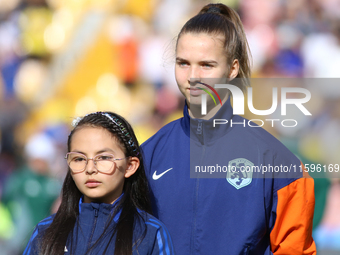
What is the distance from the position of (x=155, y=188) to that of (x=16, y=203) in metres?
2.96

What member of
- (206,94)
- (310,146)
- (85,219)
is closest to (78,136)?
(85,219)

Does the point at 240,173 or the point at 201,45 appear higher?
the point at 201,45

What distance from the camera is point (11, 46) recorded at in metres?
4.80

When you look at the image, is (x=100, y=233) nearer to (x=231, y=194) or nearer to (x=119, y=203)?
(x=119, y=203)

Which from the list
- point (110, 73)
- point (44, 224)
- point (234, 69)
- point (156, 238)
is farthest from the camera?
point (110, 73)

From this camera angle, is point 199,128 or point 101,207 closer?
point 101,207

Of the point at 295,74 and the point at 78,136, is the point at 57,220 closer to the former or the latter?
the point at 78,136

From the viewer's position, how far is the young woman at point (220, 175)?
5.09 ft

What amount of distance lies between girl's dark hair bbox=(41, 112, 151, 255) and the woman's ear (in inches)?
18.8

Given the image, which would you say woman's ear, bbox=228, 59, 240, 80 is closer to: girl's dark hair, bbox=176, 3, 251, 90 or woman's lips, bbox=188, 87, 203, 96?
girl's dark hair, bbox=176, 3, 251, 90

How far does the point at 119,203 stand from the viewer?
1613mm

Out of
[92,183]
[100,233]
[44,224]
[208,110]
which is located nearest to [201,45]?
[208,110]

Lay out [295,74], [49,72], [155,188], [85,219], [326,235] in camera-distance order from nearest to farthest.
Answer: [85,219] → [155,188] → [326,235] → [295,74] → [49,72]

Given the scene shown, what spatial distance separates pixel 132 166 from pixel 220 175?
0.35 meters
